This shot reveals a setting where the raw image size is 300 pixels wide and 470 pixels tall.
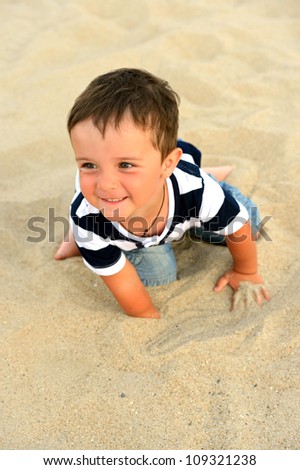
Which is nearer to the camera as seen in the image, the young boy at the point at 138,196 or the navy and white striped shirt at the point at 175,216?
the young boy at the point at 138,196

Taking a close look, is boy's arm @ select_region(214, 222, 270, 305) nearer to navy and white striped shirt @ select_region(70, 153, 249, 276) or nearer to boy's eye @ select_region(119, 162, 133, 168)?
navy and white striped shirt @ select_region(70, 153, 249, 276)

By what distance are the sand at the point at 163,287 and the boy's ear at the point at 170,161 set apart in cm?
54

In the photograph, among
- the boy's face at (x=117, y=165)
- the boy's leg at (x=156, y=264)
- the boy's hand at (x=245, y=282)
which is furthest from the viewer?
the boy's leg at (x=156, y=264)

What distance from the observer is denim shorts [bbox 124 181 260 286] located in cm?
220

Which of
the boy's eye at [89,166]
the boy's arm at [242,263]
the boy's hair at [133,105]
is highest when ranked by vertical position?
the boy's hair at [133,105]

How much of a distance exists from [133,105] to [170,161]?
26 centimetres

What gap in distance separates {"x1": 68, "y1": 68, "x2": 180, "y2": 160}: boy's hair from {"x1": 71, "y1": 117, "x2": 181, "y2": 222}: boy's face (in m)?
0.02

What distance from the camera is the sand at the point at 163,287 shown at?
1.66m

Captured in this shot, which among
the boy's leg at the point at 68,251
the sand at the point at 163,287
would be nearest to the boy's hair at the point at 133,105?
the sand at the point at 163,287

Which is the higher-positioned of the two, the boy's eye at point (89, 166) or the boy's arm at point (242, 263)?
the boy's eye at point (89, 166)

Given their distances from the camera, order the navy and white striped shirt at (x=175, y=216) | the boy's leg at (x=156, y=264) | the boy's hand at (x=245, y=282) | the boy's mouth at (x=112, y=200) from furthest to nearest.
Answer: the boy's leg at (x=156, y=264)
the boy's hand at (x=245, y=282)
the navy and white striped shirt at (x=175, y=216)
the boy's mouth at (x=112, y=200)

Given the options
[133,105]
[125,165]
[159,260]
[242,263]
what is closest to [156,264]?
[159,260]

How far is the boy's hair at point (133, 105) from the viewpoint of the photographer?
1.58m

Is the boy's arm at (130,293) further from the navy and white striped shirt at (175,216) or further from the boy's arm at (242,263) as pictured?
the boy's arm at (242,263)
